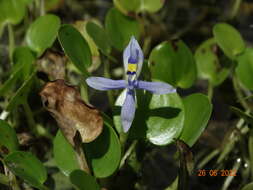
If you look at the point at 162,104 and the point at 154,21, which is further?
the point at 154,21

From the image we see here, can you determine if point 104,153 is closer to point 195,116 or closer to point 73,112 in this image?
point 73,112

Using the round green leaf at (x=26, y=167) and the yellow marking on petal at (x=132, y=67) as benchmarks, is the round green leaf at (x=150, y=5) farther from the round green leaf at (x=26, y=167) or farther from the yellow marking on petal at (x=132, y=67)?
the round green leaf at (x=26, y=167)

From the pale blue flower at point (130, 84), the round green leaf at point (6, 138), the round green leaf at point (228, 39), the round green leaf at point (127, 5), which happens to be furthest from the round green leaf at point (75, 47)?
the round green leaf at point (228, 39)

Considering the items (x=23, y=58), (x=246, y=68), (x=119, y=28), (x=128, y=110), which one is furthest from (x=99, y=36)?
(x=246, y=68)

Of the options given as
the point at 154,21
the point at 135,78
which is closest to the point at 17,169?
the point at 135,78

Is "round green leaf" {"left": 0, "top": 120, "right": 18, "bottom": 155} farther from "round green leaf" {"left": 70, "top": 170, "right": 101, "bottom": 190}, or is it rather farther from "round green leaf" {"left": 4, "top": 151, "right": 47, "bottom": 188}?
"round green leaf" {"left": 70, "top": 170, "right": 101, "bottom": 190}

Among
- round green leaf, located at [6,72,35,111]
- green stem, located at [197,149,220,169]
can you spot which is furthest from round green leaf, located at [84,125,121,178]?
green stem, located at [197,149,220,169]

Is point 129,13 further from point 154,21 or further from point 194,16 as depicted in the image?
point 194,16

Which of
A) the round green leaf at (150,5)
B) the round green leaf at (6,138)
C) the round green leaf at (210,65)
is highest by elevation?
the round green leaf at (150,5)
